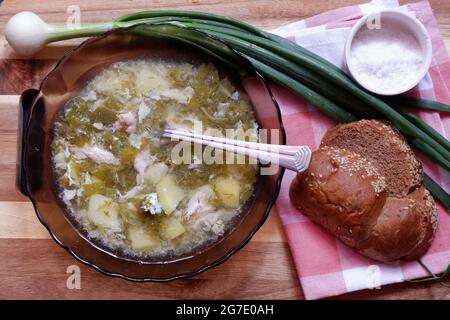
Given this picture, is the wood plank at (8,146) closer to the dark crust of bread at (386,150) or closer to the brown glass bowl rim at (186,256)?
the brown glass bowl rim at (186,256)

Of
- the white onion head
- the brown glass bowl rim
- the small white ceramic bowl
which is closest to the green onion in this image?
the small white ceramic bowl

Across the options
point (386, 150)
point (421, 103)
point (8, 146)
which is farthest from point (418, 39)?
point (8, 146)

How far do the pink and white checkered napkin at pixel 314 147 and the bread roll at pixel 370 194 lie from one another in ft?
0.22

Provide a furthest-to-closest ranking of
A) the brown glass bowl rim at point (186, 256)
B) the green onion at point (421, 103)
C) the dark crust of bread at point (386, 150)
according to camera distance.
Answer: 1. the green onion at point (421, 103)
2. the dark crust of bread at point (386, 150)
3. the brown glass bowl rim at point (186, 256)

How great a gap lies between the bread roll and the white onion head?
1.25m

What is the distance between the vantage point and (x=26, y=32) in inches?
91.4

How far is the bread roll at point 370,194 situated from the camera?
85.3 inches

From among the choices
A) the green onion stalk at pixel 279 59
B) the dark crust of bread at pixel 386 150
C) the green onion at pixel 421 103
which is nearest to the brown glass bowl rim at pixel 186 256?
the green onion stalk at pixel 279 59

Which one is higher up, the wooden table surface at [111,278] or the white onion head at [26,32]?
the white onion head at [26,32]

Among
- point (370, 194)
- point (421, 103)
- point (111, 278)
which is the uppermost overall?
point (421, 103)

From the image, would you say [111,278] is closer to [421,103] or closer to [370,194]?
[370,194]

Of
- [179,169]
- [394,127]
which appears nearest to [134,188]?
[179,169]

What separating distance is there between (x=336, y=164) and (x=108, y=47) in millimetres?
1067

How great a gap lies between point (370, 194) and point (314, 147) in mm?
350
